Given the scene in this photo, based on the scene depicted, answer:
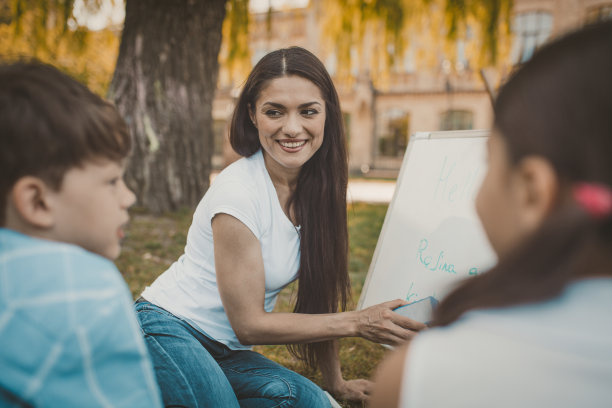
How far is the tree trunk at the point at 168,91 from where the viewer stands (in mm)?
4895

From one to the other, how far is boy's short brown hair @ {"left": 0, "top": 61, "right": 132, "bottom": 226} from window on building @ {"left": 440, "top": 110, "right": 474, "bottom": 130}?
21776 millimetres

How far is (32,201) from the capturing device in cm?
95

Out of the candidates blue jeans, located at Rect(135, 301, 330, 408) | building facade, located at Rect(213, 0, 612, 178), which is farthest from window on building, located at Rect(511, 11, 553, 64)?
blue jeans, located at Rect(135, 301, 330, 408)

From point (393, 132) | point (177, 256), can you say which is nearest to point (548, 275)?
point (177, 256)

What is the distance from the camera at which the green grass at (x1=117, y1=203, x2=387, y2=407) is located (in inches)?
107

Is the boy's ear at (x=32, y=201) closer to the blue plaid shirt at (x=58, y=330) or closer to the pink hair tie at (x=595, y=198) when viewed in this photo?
the blue plaid shirt at (x=58, y=330)

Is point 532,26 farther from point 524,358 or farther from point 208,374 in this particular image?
point 524,358

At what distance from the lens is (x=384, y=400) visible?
771 millimetres

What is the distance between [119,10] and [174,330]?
5.29m

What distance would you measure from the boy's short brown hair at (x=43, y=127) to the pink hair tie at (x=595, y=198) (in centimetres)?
89

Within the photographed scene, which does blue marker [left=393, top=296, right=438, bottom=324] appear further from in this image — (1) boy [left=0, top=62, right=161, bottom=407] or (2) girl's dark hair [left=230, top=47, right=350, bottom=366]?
(1) boy [left=0, top=62, right=161, bottom=407]

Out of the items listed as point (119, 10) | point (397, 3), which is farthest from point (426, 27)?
point (119, 10)

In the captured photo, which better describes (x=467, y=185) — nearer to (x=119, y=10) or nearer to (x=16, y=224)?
(x=16, y=224)

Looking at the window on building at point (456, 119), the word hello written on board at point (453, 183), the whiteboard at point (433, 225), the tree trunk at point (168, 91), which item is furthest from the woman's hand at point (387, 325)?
the window on building at point (456, 119)
